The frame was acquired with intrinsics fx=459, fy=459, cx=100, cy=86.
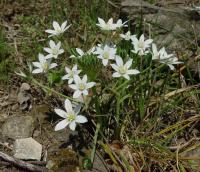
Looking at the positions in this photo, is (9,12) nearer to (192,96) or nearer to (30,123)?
(30,123)

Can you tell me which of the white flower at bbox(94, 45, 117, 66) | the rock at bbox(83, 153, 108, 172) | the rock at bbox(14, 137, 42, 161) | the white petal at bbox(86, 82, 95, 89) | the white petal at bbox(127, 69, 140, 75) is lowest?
the rock at bbox(83, 153, 108, 172)

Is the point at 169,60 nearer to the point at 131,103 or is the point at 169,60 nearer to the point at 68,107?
the point at 131,103

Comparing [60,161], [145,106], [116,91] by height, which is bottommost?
[60,161]

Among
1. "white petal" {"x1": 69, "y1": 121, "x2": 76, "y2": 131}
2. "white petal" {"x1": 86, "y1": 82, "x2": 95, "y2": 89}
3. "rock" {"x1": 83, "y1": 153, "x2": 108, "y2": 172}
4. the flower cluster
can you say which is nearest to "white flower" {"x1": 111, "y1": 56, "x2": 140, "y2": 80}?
the flower cluster

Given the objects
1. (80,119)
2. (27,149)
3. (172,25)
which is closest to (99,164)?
(80,119)

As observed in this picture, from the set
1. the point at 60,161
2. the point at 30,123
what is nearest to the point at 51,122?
the point at 30,123

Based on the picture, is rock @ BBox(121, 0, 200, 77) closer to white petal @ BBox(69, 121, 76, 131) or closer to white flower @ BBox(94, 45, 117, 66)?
white flower @ BBox(94, 45, 117, 66)
